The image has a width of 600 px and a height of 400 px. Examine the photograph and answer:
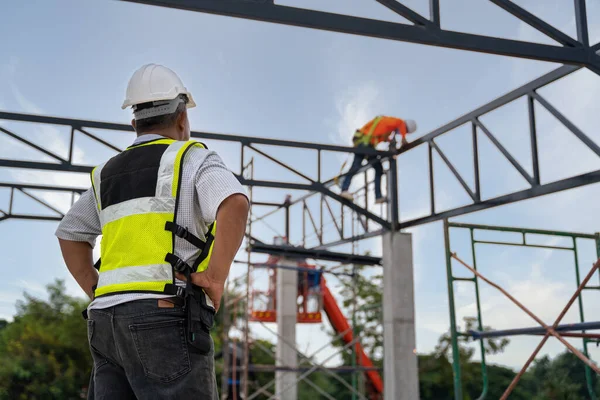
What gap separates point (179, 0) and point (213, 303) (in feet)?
12.5

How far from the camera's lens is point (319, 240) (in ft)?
50.9

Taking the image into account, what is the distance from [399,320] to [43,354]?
19.5 meters

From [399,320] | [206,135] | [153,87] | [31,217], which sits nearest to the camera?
[153,87]

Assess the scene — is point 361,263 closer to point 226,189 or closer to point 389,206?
point 389,206

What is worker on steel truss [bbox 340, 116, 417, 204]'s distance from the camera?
12562mm

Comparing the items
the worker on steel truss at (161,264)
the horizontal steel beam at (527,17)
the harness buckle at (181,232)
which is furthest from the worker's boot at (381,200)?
the harness buckle at (181,232)

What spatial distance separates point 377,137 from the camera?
42.2 feet

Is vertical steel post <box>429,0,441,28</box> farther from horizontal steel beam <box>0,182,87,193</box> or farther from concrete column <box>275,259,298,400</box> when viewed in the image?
concrete column <box>275,259,298,400</box>

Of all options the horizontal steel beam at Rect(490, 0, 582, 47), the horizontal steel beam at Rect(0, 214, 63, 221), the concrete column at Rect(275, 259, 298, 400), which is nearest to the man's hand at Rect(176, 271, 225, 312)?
the horizontal steel beam at Rect(490, 0, 582, 47)

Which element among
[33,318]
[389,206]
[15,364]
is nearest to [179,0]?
[389,206]

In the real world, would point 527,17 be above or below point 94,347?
above

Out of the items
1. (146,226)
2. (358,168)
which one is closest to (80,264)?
(146,226)

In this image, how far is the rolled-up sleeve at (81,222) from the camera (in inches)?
106

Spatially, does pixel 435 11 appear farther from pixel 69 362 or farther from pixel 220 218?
pixel 69 362
